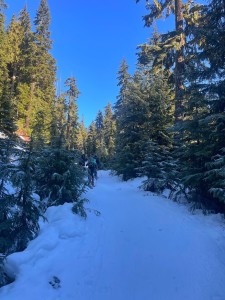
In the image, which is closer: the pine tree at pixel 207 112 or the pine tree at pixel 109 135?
the pine tree at pixel 207 112

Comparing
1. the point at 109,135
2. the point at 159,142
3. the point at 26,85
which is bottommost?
the point at 159,142

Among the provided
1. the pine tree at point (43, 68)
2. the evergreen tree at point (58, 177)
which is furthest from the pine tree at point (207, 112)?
the pine tree at point (43, 68)

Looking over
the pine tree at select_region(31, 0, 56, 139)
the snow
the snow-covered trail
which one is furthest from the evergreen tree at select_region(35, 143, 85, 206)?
the pine tree at select_region(31, 0, 56, 139)

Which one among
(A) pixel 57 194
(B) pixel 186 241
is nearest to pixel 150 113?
(A) pixel 57 194

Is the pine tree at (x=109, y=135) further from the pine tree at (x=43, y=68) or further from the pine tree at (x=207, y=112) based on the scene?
Answer: the pine tree at (x=207, y=112)

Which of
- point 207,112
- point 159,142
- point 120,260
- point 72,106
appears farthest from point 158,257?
point 72,106

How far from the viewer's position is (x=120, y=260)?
679cm

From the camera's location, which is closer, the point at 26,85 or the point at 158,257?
the point at 158,257

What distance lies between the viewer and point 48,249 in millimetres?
6699

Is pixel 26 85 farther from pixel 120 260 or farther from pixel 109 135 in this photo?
pixel 120 260

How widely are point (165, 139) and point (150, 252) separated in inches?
500

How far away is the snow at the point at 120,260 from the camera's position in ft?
18.0

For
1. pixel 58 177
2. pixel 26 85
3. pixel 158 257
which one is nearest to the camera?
pixel 158 257

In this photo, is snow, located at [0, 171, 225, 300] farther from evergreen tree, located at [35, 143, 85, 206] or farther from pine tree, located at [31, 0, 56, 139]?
pine tree, located at [31, 0, 56, 139]
